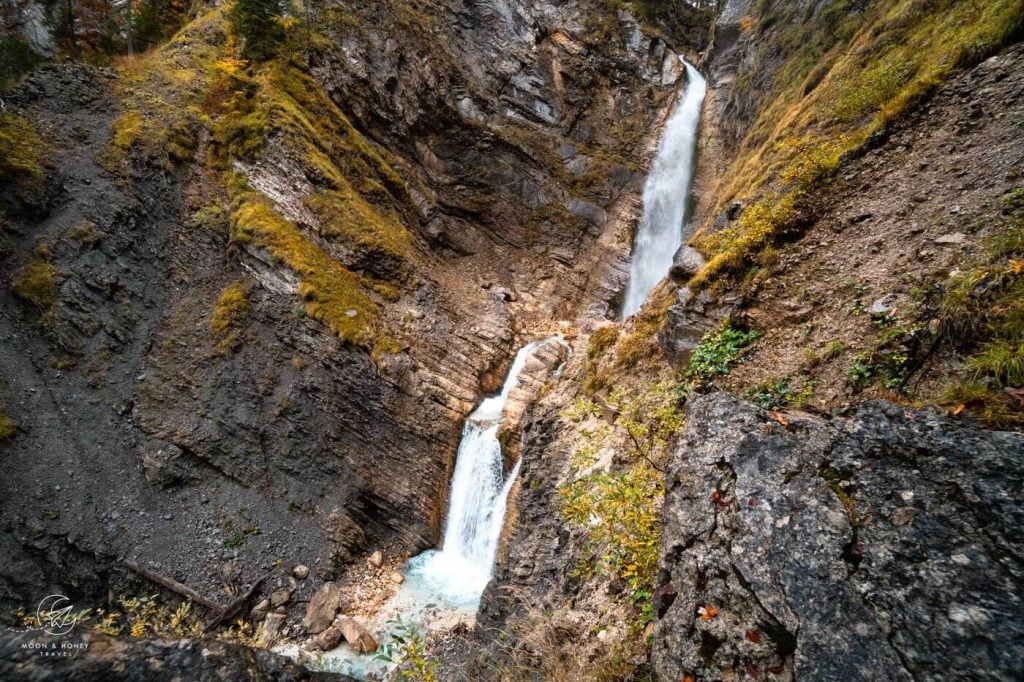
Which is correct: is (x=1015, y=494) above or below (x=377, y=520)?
above

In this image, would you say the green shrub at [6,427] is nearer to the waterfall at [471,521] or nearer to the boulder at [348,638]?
the boulder at [348,638]

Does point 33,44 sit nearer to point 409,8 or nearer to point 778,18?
point 409,8

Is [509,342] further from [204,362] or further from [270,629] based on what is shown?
[270,629]

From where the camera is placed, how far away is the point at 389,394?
14320 millimetres

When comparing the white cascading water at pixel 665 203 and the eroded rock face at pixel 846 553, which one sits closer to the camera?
the eroded rock face at pixel 846 553

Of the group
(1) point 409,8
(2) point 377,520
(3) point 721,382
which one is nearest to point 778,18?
(1) point 409,8

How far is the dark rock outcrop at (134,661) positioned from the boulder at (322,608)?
32.7ft

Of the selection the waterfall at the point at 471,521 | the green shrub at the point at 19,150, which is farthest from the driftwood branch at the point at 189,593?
the green shrub at the point at 19,150

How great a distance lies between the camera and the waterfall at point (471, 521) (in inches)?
491

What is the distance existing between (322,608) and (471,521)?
14.9 ft

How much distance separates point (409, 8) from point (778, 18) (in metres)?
18.4

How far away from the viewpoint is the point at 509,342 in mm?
18812

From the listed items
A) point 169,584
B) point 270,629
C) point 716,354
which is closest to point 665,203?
point 716,354

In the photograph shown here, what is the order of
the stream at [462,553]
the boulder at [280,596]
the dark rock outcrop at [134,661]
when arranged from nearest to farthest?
1. the dark rock outcrop at [134,661]
2. the stream at [462,553]
3. the boulder at [280,596]
